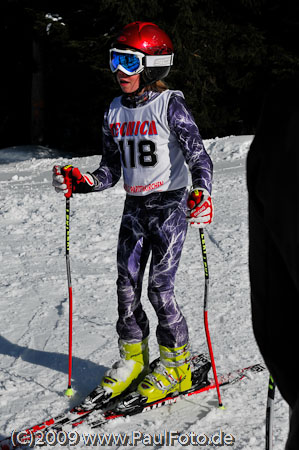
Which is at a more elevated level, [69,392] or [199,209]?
[199,209]

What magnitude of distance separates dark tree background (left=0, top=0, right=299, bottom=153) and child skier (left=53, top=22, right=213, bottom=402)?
38.5 ft

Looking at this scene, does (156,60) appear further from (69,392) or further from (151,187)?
(69,392)

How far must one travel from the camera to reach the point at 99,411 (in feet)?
12.9

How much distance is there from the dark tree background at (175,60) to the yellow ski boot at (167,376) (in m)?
12.2

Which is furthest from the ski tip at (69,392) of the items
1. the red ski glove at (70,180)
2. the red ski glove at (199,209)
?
the red ski glove at (199,209)

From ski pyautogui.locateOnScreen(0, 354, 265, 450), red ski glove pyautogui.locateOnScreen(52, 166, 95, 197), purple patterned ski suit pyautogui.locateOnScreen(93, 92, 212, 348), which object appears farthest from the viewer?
red ski glove pyautogui.locateOnScreen(52, 166, 95, 197)

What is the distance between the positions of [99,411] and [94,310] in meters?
1.82

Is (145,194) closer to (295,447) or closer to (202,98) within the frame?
(295,447)

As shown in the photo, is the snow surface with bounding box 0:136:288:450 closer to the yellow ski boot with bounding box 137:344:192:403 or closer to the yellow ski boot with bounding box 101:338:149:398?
the yellow ski boot with bounding box 137:344:192:403

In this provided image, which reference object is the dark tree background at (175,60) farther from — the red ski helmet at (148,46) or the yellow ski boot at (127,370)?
the yellow ski boot at (127,370)

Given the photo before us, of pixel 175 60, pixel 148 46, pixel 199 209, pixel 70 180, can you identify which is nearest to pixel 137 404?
pixel 199 209

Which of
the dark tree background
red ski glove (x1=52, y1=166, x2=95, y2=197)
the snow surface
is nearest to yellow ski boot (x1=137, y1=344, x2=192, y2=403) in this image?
the snow surface

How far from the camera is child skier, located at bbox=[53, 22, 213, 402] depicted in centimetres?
386

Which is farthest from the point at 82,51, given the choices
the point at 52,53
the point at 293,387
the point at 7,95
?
the point at 293,387
